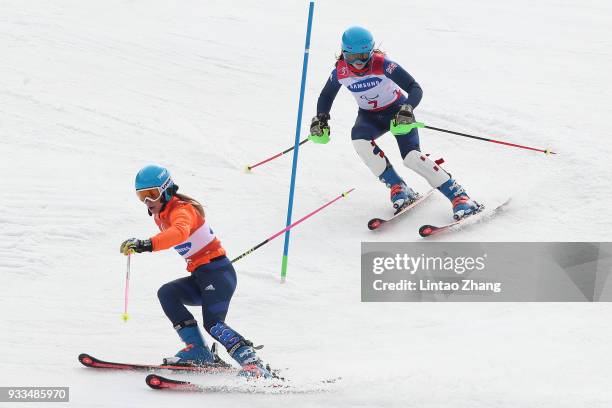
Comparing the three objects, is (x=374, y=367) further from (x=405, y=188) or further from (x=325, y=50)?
(x=325, y=50)

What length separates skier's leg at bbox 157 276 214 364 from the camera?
239 inches

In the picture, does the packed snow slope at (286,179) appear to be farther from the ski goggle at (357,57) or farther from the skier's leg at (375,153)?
the ski goggle at (357,57)

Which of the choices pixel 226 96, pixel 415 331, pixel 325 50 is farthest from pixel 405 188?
pixel 325 50

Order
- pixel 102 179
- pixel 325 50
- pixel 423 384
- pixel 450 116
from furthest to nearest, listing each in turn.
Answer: pixel 325 50, pixel 450 116, pixel 102 179, pixel 423 384

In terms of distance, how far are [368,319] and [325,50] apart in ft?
24.6

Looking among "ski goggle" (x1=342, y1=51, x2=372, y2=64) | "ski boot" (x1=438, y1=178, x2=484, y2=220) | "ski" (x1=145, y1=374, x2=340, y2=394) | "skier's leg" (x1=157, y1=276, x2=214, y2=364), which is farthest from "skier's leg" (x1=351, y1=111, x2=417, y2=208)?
"ski" (x1=145, y1=374, x2=340, y2=394)

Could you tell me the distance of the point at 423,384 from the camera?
18.1 ft

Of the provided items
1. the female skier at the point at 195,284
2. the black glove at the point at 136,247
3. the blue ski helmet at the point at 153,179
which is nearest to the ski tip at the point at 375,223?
the female skier at the point at 195,284

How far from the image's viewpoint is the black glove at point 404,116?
26.0ft

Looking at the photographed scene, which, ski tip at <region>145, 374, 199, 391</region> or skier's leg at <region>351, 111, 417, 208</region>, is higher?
skier's leg at <region>351, 111, 417, 208</region>

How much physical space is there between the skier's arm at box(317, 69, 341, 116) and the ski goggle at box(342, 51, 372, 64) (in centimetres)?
43

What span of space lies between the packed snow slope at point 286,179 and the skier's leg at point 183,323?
430 millimetres

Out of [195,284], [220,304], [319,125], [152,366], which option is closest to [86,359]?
[152,366]

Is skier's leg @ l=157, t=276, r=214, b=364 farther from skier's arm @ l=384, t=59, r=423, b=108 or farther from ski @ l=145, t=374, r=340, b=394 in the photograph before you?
skier's arm @ l=384, t=59, r=423, b=108
